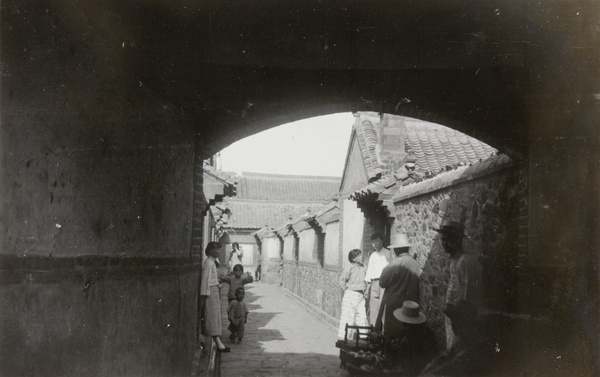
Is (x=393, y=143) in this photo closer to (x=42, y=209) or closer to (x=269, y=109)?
(x=269, y=109)

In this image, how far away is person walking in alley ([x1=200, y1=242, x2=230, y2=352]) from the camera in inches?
322

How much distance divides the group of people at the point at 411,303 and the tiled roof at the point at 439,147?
3.50 meters

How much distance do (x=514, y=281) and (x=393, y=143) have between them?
8098 mm

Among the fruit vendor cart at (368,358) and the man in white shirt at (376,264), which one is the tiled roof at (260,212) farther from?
the fruit vendor cart at (368,358)

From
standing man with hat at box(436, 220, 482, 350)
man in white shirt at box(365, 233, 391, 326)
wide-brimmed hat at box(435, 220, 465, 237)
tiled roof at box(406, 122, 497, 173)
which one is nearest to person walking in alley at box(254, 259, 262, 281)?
tiled roof at box(406, 122, 497, 173)

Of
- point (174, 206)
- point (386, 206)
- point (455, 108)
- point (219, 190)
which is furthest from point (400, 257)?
point (174, 206)

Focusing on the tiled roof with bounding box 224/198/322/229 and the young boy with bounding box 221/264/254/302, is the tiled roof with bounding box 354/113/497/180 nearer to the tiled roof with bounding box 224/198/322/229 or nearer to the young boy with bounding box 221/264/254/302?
the young boy with bounding box 221/264/254/302

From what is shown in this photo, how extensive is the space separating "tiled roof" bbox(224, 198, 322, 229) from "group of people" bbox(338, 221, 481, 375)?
29.8 m

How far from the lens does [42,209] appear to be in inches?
131

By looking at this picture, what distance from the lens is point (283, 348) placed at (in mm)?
10570

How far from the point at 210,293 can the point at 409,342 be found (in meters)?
3.00

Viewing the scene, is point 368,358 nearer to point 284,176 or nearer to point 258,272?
point 258,272

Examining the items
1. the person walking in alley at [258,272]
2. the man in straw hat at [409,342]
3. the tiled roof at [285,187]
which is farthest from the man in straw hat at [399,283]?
the tiled roof at [285,187]

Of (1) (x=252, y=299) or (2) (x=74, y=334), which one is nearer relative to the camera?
(2) (x=74, y=334)
